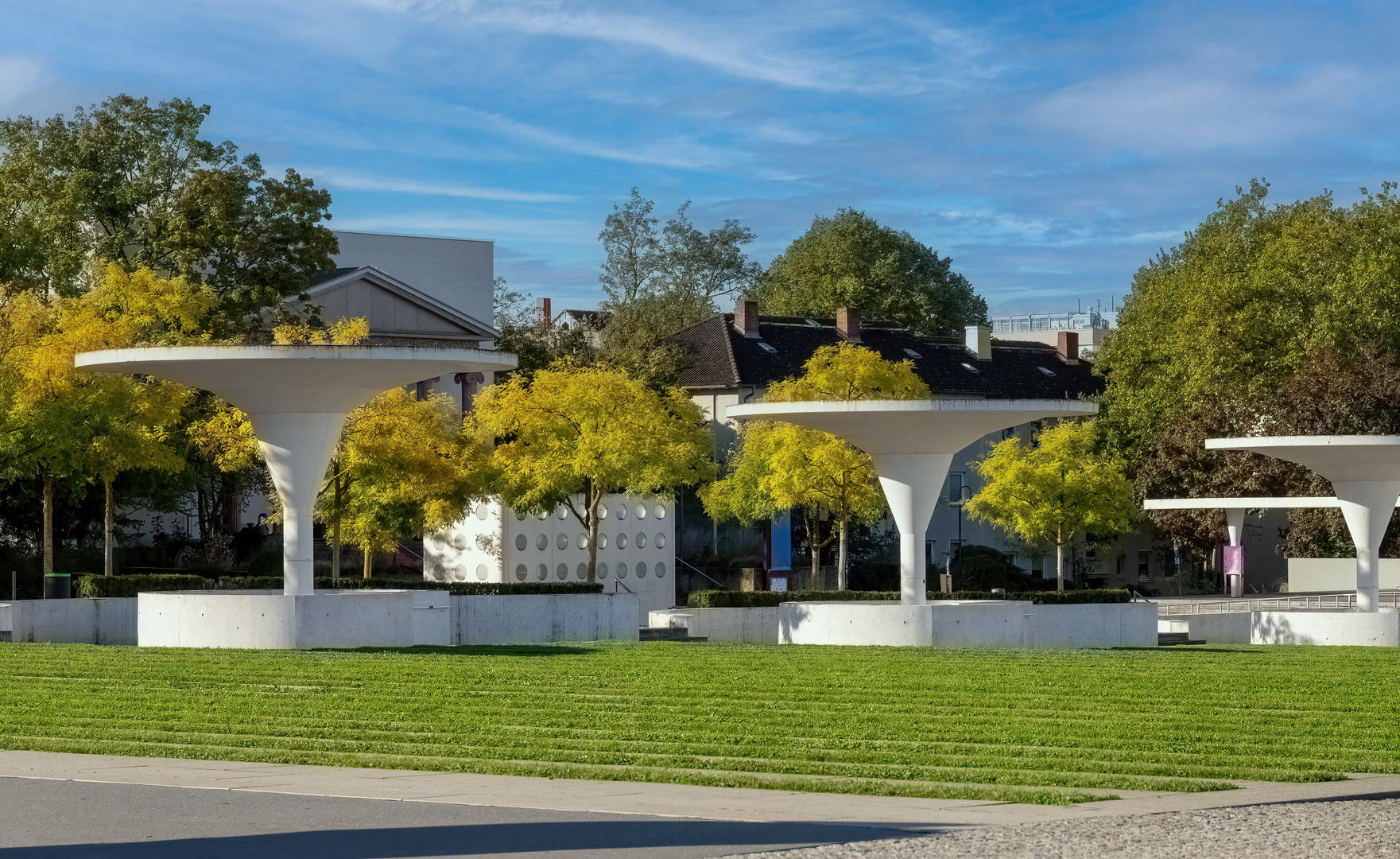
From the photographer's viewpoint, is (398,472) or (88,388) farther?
(398,472)

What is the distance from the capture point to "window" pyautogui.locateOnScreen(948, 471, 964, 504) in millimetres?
66625

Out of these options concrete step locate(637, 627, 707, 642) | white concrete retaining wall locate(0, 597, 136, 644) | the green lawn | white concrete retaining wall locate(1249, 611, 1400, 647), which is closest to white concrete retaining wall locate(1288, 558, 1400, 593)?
Answer: white concrete retaining wall locate(1249, 611, 1400, 647)

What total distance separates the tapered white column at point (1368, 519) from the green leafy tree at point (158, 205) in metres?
28.1

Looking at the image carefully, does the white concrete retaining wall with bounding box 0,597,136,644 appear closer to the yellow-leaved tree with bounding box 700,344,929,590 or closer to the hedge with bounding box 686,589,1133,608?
the hedge with bounding box 686,589,1133,608

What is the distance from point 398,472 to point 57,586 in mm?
7792

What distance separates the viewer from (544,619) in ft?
110

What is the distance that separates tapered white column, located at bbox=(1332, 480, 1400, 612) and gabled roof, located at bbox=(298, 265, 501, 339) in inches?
1307

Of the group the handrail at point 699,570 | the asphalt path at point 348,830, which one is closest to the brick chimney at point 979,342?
the handrail at point 699,570

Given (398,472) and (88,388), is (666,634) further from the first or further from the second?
(88,388)

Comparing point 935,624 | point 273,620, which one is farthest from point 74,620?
point 935,624

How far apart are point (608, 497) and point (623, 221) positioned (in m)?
37.0

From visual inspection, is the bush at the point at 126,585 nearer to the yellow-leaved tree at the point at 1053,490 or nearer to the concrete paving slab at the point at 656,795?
the concrete paving slab at the point at 656,795

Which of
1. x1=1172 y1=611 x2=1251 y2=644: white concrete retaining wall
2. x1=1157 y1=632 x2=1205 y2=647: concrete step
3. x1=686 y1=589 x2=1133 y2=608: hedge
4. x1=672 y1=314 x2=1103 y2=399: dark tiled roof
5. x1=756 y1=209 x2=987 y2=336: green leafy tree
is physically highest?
x1=756 y1=209 x2=987 y2=336: green leafy tree

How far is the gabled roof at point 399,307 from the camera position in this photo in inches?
2199
